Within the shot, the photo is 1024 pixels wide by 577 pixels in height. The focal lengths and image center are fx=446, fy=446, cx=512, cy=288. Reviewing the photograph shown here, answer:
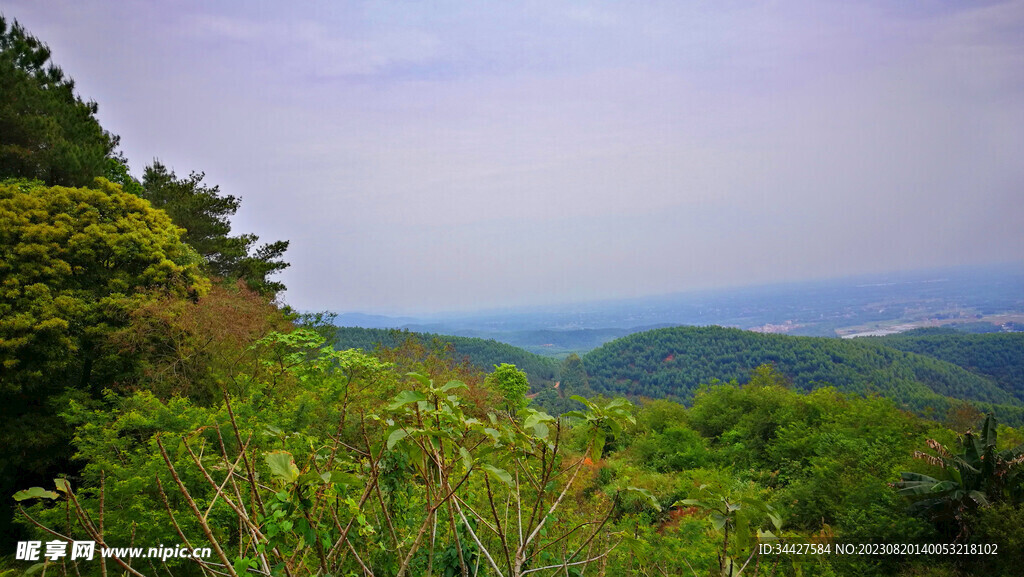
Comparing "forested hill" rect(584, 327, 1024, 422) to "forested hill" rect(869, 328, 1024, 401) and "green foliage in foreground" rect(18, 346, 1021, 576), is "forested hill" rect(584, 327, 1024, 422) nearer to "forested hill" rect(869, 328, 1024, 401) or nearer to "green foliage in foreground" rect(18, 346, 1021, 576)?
"forested hill" rect(869, 328, 1024, 401)

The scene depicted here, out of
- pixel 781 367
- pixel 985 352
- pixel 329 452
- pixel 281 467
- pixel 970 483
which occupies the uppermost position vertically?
pixel 281 467

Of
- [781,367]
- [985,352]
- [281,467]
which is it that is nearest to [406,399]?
[281,467]

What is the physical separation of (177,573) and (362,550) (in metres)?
2.85

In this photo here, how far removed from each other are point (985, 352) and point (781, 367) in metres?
16.0

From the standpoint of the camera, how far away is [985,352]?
40.2m

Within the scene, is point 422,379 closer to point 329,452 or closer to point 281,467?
point 281,467

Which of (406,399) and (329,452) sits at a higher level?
(406,399)

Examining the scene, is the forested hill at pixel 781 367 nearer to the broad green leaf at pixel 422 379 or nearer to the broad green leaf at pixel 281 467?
the broad green leaf at pixel 422 379

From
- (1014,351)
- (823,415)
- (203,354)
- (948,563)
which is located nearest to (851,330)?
(1014,351)

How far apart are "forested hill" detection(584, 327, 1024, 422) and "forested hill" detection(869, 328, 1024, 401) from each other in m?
0.95

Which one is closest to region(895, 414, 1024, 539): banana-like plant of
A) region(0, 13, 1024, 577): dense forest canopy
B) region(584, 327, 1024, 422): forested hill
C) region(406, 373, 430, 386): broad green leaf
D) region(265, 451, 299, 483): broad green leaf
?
region(0, 13, 1024, 577): dense forest canopy

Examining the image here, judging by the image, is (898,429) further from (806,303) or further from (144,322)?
(806,303)

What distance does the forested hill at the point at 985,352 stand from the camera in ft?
120

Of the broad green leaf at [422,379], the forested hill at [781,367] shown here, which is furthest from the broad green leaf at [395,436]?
the forested hill at [781,367]
